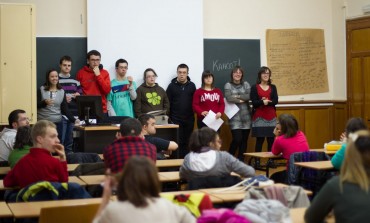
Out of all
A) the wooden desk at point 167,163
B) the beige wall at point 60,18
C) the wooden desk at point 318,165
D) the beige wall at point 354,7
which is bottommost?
the wooden desk at point 318,165

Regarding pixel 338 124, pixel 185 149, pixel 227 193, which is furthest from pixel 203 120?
pixel 227 193

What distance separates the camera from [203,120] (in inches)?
375

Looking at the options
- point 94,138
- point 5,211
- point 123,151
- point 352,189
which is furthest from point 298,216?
point 94,138

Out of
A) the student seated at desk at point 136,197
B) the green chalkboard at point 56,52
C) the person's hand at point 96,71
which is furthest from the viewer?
the green chalkboard at point 56,52

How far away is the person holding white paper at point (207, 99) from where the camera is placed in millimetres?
9609

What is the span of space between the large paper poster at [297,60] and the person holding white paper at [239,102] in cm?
113

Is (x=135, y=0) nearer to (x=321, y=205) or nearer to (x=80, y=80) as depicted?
(x=80, y=80)

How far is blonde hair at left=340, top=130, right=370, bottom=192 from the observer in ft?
9.01

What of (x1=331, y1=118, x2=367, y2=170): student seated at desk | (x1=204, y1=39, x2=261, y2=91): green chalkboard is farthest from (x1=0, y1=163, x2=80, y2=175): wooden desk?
(x1=204, y1=39, x2=261, y2=91): green chalkboard

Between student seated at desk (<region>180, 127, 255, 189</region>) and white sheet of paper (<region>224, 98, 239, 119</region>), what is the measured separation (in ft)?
16.1

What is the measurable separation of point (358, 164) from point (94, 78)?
22.4ft

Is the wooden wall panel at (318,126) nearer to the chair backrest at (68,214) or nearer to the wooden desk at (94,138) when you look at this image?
the wooden desk at (94,138)

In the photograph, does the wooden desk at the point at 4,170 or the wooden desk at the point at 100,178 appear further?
the wooden desk at the point at 4,170

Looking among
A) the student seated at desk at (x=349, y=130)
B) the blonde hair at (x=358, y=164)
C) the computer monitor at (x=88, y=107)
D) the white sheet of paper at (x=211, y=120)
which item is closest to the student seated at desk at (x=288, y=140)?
the student seated at desk at (x=349, y=130)
